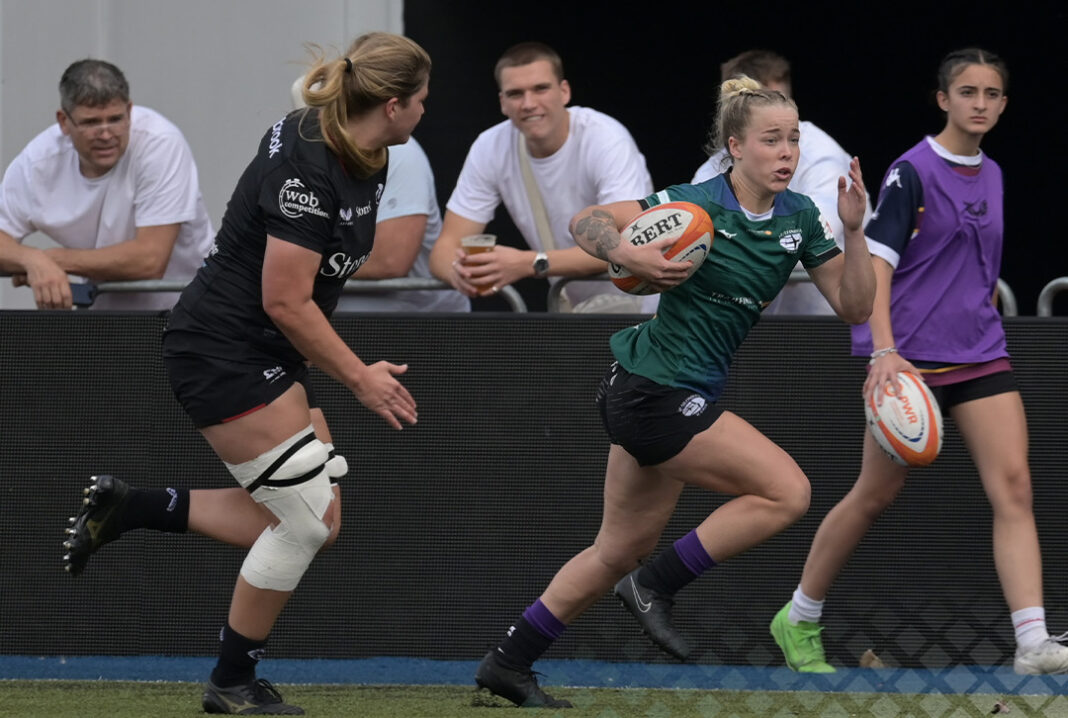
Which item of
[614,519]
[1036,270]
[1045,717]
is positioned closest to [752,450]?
[614,519]

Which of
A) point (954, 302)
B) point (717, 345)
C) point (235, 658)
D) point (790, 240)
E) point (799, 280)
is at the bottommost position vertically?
point (235, 658)

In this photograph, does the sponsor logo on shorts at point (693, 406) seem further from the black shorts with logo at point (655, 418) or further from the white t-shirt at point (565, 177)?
the white t-shirt at point (565, 177)

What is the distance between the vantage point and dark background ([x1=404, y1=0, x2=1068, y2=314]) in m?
10.0

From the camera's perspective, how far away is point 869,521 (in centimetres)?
629

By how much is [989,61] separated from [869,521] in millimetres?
1793

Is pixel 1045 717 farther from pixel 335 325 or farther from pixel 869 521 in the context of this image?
pixel 335 325

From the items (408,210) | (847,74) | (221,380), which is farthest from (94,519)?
(847,74)

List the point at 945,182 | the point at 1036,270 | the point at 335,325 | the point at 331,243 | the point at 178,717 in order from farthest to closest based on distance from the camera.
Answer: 1. the point at 1036,270
2. the point at 335,325
3. the point at 945,182
4. the point at 178,717
5. the point at 331,243

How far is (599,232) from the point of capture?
5.09m

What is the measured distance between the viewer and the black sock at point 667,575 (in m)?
5.23

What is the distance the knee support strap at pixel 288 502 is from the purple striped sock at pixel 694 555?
3.66 feet

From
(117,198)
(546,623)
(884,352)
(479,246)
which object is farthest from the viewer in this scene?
(117,198)

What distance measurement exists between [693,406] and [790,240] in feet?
1.98

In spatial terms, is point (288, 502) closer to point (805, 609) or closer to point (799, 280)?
point (805, 609)
